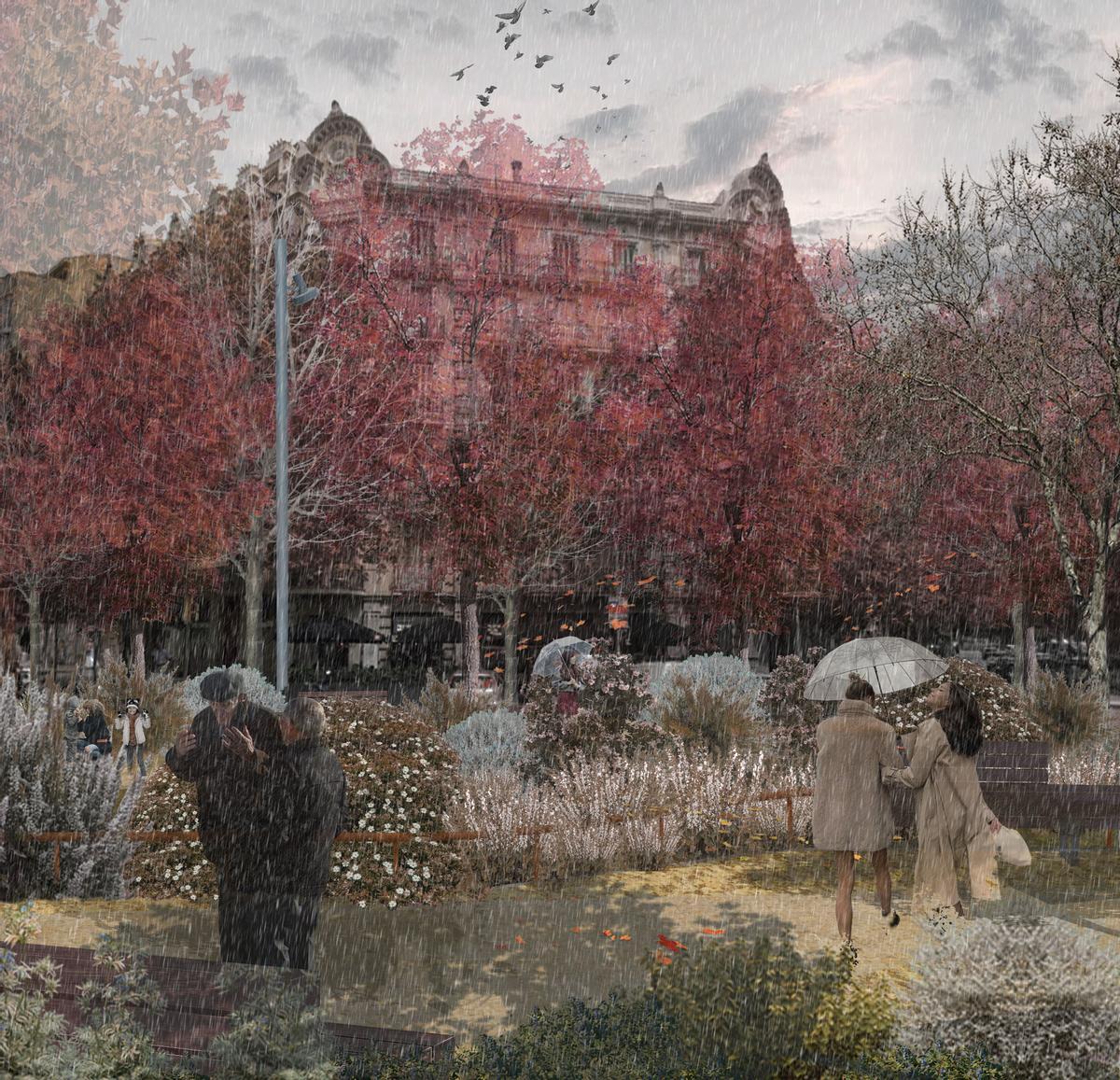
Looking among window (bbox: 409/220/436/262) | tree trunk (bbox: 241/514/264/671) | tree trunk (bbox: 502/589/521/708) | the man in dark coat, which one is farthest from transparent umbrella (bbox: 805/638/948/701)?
window (bbox: 409/220/436/262)

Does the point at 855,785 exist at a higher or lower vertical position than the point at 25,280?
lower

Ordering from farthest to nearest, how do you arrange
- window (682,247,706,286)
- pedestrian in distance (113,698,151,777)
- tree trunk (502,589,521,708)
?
window (682,247,706,286) → tree trunk (502,589,521,708) → pedestrian in distance (113,698,151,777)

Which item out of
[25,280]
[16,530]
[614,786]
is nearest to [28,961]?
[614,786]

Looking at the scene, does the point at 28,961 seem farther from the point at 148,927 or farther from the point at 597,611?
the point at 597,611

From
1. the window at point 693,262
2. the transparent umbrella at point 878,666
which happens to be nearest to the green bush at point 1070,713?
the transparent umbrella at point 878,666

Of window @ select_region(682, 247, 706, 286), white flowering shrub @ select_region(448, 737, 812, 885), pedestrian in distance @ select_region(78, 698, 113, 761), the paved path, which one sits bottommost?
the paved path

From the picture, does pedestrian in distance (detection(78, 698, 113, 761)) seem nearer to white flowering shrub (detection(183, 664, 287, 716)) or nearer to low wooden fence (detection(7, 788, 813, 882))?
white flowering shrub (detection(183, 664, 287, 716))

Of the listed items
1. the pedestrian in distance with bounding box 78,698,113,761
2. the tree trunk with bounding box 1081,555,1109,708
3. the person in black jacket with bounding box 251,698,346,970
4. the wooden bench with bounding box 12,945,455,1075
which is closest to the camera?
the wooden bench with bounding box 12,945,455,1075

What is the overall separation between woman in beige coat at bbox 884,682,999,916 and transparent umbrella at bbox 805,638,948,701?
3.54 metres

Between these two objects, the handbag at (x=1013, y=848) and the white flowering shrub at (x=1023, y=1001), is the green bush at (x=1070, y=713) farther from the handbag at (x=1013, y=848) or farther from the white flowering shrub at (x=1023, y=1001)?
A: the white flowering shrub at (x=1023, y=1001)

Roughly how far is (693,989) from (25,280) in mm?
42474

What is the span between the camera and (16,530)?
27.7 m

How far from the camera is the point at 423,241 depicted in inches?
1372

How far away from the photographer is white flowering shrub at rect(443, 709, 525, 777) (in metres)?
13.5
